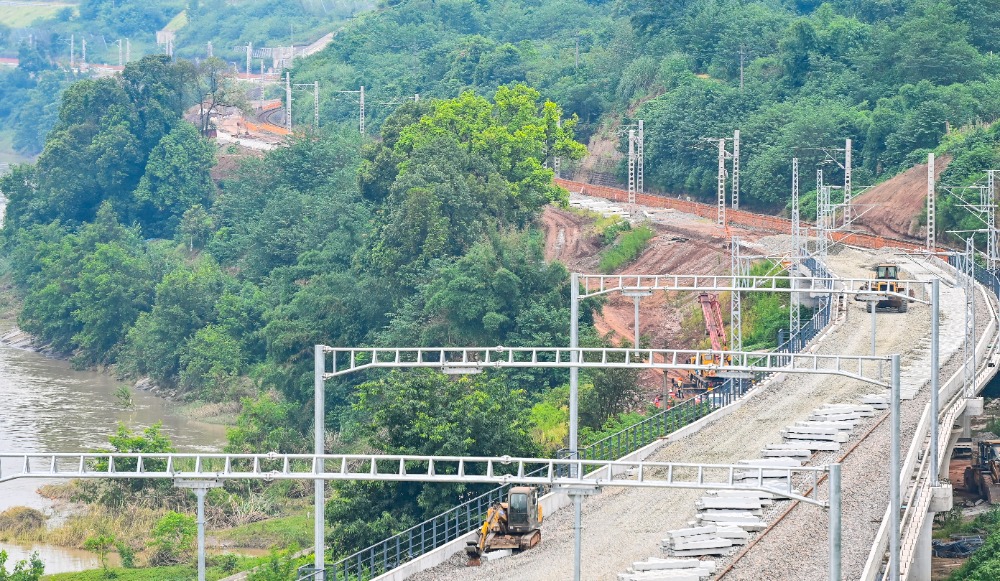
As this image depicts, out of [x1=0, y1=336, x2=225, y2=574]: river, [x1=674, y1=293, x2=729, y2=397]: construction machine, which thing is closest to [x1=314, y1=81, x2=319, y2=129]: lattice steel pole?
[x1=0, y1=336, x2=225, y2=574]: river

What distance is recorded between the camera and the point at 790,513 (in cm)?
4772

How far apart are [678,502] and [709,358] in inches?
1094

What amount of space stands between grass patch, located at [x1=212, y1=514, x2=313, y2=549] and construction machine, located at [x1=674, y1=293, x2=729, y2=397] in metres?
17.3

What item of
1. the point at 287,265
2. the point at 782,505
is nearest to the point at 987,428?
the point at 782,505

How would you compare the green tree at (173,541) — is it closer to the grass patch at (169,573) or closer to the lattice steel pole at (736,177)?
the grass patch at (169,573)

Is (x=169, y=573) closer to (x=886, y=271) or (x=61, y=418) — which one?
(x=886, y=271)

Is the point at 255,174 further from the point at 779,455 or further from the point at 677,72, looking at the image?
the point at 779,455

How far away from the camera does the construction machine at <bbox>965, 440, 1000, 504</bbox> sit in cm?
6362

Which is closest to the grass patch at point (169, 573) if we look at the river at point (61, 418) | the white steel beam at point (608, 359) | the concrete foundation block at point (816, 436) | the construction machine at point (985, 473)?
the river at point (61, 418)

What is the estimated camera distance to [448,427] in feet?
178

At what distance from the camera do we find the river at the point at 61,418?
77.8m

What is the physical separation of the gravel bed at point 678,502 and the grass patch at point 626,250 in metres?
31.4

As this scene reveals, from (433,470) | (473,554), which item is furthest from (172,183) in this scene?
(433,470)

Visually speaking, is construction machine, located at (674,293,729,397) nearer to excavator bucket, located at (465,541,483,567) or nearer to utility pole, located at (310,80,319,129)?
excavator bucket, located at (465,541,483,567)
